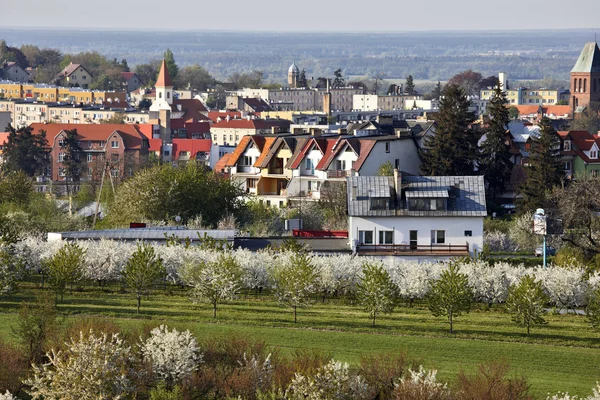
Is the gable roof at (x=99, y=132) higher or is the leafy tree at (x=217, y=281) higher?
the gable roof at (x=99, y=132)

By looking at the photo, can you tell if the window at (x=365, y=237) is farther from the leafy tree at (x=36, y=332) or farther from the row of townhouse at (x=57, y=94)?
the row of townhouse at (x=57, y=94)

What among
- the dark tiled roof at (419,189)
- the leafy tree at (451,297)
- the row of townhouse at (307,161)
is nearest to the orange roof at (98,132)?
the row of townhouse at (307,161)

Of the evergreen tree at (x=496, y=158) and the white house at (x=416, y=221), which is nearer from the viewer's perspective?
the white house at (x=416, y=221)

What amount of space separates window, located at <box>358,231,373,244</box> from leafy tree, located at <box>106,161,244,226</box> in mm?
11298

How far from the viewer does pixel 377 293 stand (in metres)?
40.8

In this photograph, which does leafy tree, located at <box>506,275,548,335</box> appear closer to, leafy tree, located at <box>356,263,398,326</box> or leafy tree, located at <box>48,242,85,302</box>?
leafy tree, located at <box>356,263,398,326</box>

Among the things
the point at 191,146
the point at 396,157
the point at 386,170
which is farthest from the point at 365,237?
the point at 191,146

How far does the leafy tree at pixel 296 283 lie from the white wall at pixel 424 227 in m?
8.74

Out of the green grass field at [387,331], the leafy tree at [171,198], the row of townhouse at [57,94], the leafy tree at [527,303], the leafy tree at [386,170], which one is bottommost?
the green grass field at [387,331]

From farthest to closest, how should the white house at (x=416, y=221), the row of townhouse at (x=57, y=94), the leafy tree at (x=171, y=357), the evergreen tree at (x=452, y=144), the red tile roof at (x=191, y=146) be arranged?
the row of townhouse at (x=57, y=94), the red tile roof at (x=191, y=146), the evergreen tree at (x=452, y=144), the white house at (x=416, y=221), the leafy tree at (x=171, y=357)

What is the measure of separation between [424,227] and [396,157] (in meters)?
22.5

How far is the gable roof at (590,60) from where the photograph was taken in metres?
193

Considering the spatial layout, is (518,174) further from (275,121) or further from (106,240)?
(275,121)

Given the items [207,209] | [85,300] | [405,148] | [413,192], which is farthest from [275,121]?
[85,300]
